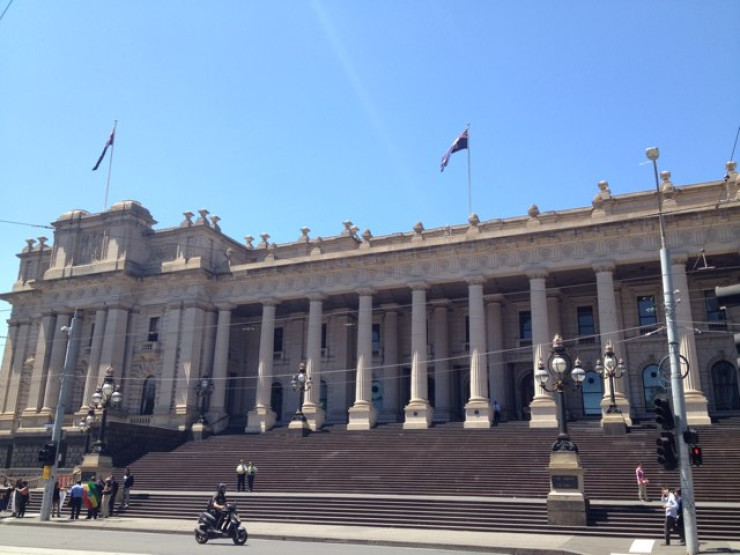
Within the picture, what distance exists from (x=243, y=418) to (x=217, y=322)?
7.10 meters

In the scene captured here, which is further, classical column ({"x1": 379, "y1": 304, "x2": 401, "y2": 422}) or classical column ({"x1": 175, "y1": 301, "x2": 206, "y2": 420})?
classical column ({"x1": 379, "y1": 304, "x2": 401, "y2": 422})

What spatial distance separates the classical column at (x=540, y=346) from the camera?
3303 cm

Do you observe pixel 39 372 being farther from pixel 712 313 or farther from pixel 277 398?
pixel 712 313

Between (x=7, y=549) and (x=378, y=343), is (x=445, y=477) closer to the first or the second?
(x=7, y=549)

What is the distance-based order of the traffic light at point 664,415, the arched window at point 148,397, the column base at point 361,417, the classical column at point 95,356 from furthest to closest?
the arched window at point 148,397, the classical column at point 95,356, the column base at point 361,417, the traffic light at point 664,415

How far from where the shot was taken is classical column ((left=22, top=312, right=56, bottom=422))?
43.8 metres

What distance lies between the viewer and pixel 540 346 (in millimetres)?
34438

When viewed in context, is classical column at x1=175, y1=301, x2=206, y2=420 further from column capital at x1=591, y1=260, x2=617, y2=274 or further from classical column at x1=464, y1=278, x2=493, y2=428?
column capital at x1=591, y1=260, x2=617, y2=274

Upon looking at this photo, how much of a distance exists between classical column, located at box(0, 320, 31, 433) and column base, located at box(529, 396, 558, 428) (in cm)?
3506

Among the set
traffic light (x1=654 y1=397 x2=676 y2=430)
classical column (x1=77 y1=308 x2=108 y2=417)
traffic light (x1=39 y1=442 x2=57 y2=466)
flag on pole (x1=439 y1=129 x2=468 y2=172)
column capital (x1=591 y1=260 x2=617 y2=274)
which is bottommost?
traffic light (x1=39 y1=442 x2=57 y2=466)

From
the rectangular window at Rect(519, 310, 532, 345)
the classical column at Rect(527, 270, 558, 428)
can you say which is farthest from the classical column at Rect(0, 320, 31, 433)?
the classical column at Rect(527, 270, 558, 428)

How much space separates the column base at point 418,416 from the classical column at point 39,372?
24277 millimetres

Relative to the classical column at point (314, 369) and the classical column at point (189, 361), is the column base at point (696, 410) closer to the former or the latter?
the classical column at point (314, 369)

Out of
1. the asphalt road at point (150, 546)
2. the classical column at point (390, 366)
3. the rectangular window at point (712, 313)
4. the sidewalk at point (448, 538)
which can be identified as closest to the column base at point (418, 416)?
the classical column at point (390, 366)
